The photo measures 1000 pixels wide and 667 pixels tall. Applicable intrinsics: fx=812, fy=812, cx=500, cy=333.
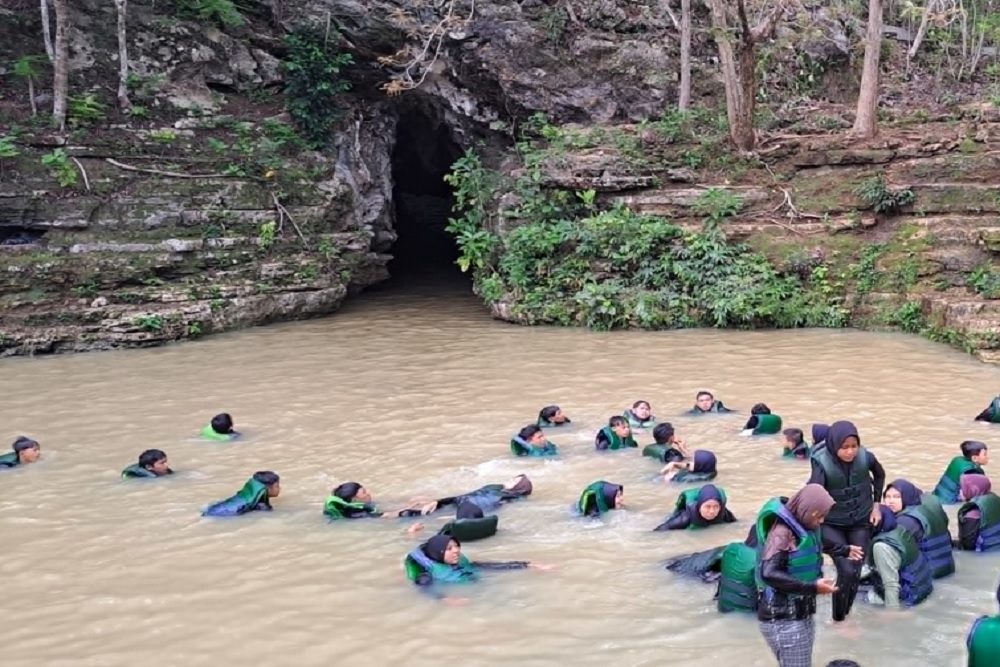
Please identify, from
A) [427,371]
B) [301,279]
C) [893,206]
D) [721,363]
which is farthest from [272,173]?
[893,206]

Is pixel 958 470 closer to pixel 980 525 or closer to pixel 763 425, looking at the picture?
pixel 980 525

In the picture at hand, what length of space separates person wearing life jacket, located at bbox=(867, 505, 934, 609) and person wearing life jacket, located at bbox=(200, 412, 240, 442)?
7.43 m

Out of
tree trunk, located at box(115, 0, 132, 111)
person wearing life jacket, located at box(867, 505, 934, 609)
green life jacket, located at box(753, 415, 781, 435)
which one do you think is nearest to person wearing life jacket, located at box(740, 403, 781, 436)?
green life jacket, located at box(753, 415, 781, 435)

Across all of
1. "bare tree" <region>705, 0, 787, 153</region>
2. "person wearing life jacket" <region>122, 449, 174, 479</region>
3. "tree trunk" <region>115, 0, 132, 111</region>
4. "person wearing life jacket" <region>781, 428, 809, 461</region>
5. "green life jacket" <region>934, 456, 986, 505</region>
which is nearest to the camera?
"green life jacket" <region>934, 456, 986, 505</region>

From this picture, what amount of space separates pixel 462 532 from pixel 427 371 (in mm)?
6850

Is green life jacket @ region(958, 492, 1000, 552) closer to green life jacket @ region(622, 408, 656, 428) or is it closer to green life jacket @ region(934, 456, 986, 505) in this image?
green life jacket @ region(934, 456, 986, 505)

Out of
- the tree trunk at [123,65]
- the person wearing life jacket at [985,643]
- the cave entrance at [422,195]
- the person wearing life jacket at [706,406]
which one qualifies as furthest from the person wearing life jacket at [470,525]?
the cave entrance at [422,195]

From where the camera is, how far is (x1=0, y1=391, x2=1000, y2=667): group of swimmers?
4.29 m

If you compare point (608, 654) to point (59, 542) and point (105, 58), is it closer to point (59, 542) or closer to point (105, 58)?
point (59, 542)

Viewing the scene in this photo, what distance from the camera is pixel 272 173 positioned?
18.7m

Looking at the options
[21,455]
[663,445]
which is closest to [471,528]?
[663,445]

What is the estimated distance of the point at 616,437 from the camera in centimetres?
917

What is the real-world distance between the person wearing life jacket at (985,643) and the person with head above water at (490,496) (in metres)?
4.73

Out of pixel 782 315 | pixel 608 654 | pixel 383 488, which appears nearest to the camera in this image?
pixel 608 654
